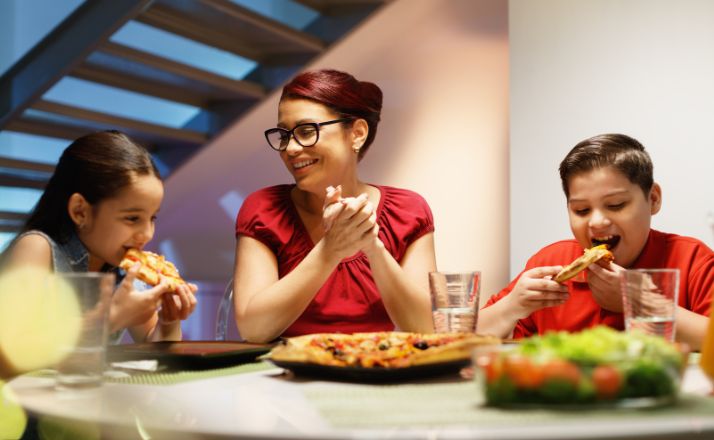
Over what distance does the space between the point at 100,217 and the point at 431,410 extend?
121cm

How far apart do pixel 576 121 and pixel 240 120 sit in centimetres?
229

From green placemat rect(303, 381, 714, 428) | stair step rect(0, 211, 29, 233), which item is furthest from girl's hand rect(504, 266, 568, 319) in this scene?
stair step rect(0, 211, 29, 233)

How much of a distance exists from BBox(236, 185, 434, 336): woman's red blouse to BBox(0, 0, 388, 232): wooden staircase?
1.86 m

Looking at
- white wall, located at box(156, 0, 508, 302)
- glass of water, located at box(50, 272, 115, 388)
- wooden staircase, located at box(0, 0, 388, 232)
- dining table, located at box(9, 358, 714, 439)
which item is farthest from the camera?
white wall, located at box(156, 0, 508, 302)

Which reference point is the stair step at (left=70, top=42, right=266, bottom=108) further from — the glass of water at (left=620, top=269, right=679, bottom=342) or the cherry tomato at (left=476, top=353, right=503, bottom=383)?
the cherry tomato at (left=476, top=353, right=503, bottom=383)

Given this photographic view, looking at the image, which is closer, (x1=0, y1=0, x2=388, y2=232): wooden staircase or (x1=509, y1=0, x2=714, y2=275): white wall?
(x1=509, y1=0, x2=714, y2=275): white wall

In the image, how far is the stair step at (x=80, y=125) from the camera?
418 cm

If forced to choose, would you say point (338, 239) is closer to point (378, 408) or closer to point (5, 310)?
point (5, 310)

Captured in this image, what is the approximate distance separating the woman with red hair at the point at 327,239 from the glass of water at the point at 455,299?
50 cm

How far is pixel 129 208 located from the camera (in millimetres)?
1910

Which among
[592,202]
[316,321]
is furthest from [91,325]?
[592,202]

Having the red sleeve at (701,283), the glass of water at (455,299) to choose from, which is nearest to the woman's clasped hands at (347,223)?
the glass of water at (455,299)

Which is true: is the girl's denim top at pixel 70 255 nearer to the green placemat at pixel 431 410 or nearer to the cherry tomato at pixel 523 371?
the green placemat at pixel 431 410

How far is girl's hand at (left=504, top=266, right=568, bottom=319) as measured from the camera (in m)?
1.80
